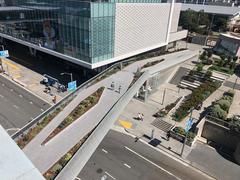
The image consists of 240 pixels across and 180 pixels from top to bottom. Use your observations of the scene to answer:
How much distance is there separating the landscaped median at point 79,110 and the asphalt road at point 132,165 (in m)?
6.31

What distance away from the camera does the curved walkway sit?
20312 millimetres

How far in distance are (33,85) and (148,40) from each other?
29210mm

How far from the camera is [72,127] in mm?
24672

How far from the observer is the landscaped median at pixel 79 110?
23569mm

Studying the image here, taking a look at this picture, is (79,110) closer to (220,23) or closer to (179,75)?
(179,75)

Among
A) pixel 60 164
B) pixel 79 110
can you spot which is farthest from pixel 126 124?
pixel 60 164

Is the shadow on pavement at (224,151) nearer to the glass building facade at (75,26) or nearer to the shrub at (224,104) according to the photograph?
the shrub at (224,104)

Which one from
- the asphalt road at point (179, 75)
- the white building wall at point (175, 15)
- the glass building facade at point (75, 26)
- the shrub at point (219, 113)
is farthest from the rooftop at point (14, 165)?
the white building wall at point (175, 15)

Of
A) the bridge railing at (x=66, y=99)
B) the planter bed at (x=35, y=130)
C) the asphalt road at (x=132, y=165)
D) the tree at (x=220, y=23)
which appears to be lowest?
the asphalt road at (x=132, y=165)

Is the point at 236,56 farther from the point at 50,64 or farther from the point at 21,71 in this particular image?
the point at 21,71

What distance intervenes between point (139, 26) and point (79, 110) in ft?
95.5

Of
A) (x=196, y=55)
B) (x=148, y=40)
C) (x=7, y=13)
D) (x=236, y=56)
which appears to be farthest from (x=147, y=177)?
(x=7, y=13)

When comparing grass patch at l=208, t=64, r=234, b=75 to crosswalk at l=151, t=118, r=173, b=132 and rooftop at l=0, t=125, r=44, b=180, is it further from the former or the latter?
rooftop at l=0, t=125, r=44, b=180

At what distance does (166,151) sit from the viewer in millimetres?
30266
